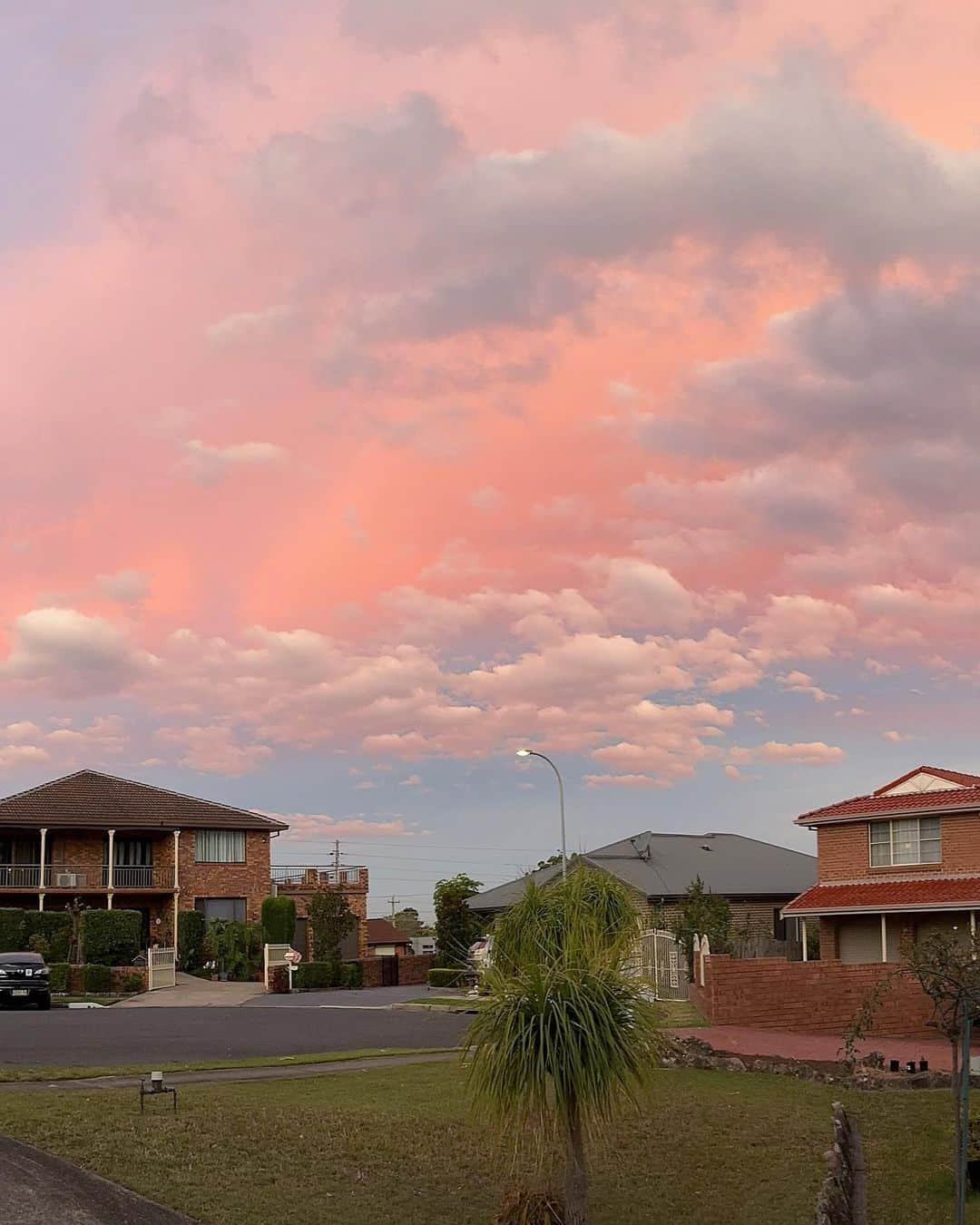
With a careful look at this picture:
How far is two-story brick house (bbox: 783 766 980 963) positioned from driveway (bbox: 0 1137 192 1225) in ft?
88.2

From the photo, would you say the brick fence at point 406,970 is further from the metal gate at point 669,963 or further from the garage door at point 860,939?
the garage door at point 860,939

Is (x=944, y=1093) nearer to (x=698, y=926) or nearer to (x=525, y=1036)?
(x=525, y=1036)

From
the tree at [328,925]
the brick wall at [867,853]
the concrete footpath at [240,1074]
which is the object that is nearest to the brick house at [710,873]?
the tree at [328,925]

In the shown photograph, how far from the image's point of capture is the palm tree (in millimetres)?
11250

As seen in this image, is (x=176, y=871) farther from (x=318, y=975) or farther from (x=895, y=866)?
(x=895, y=866)

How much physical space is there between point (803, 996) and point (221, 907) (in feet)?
112

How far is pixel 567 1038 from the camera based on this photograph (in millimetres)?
11242

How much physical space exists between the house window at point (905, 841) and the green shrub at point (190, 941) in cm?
2727

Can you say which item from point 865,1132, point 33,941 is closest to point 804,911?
point 865,1132

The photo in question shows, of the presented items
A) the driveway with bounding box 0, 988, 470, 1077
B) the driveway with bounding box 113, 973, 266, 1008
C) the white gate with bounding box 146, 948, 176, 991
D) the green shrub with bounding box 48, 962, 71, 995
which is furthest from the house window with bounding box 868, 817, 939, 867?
the green shrub with bounding box 48, 962, 71, 995

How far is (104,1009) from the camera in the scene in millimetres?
34469

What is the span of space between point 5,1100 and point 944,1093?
45.8 feet

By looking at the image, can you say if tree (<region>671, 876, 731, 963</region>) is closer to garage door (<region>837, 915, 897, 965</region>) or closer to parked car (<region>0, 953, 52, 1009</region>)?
garage door (<region>837, 915, 897, 965</region>)

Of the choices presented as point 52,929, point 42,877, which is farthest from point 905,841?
point 42,877
